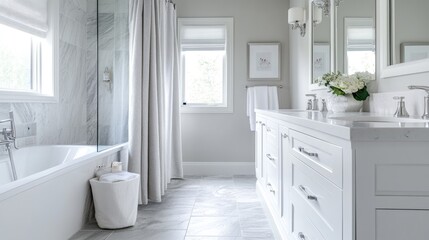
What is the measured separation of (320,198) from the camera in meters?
1.25

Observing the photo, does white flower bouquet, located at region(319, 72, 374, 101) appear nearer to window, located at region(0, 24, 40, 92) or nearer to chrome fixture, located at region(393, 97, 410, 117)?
chrome fixture, located at region(393, 97, 410, 117)

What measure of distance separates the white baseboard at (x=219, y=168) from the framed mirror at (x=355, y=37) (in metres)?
2.03

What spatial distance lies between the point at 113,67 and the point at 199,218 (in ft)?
5.01

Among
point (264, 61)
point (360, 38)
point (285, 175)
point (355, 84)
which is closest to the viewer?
point (285, 175)

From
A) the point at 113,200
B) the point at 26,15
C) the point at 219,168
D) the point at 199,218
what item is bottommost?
the point at 199,218

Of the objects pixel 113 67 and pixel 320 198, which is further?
pixel 113 67

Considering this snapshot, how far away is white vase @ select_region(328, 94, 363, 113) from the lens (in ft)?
7.00

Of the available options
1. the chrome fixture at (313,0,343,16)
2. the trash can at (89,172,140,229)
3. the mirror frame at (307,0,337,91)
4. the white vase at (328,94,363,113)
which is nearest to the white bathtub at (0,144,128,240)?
the trash can at (89,172,140,229)

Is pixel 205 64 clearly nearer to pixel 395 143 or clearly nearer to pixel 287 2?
pixel 287 2

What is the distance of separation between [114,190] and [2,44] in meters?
1.55

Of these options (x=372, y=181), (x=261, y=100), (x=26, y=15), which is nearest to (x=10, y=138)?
(x=26, y=15)

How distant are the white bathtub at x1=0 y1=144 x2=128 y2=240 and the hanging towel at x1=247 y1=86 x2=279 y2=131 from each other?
1.77 meters

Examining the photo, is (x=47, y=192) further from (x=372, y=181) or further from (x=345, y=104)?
(x=345, y=104)

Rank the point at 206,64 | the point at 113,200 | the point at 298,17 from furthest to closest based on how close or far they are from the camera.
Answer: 1. the point at 206,64
2. the point at 298,17
3. the point at 113,200
